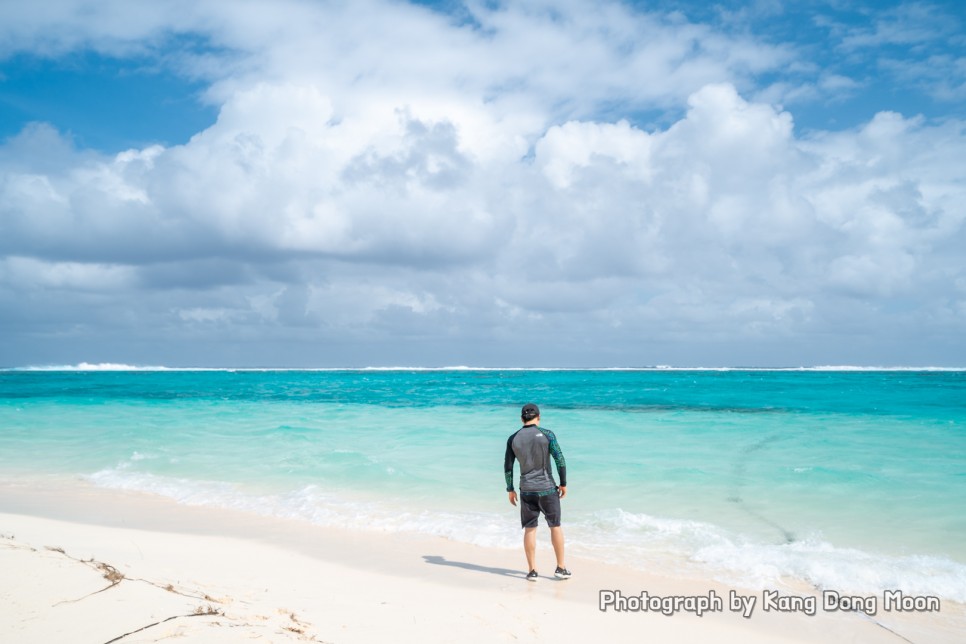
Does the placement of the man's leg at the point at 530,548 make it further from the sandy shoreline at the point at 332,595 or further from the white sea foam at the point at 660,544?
the white sea foam at the point at 660,544

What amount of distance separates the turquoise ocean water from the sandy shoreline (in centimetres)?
95

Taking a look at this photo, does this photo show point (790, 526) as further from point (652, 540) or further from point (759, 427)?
point (759, 427)

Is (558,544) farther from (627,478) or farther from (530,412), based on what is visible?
(627,478)

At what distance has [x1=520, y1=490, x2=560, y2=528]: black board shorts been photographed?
730 centimetres

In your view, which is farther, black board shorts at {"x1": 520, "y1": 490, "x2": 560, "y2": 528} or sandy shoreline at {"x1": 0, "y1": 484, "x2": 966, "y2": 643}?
black board shorts at {"x1": 520, "y1": 490, "x2": 560, "y2": 528}

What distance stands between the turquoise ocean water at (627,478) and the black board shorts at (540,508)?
139 centimetres

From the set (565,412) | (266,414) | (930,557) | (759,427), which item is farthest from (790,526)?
(266,414)

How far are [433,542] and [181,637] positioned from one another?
502 centimetres

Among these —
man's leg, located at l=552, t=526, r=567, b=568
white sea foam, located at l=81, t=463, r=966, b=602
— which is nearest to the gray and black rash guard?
man's leg, located at l=552, t=526, r=567, b=568

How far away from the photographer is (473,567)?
7.77m

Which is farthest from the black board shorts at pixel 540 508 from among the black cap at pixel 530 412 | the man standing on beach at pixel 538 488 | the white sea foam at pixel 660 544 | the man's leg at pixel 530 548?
the white sea foam at pixel 660 544

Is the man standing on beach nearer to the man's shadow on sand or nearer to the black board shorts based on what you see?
the black board shorts

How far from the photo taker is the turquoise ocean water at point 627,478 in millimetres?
8383

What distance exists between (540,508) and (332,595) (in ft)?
8.69
